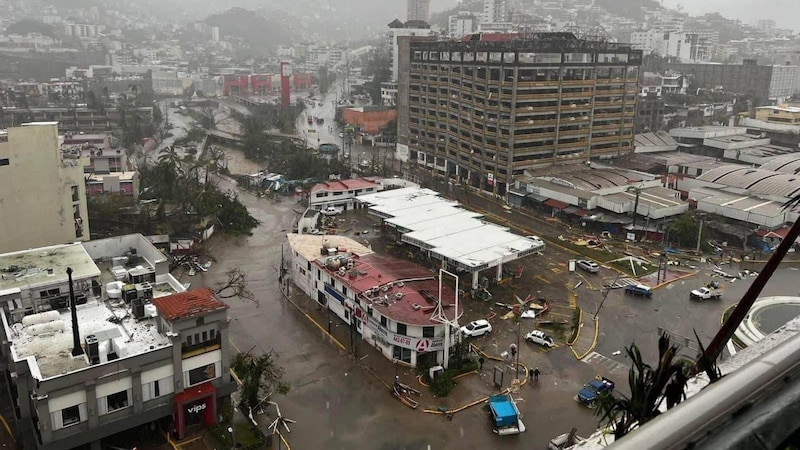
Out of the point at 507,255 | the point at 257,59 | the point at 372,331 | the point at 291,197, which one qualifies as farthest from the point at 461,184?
the point at 257,59

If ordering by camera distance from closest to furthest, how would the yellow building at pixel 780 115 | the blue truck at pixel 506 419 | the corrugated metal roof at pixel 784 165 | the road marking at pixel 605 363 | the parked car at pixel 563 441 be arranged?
1. the parked car at pixel 563 441
2. the blue truck at pixel 506 419
3. the road marking at pixel 605 363
4. the corrugated metal roof at pixel 784 165
5. the yellow building at pixel 780 115

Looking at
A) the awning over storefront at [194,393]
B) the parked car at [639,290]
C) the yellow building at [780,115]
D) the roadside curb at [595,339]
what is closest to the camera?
the awning over storefront at [194,393]

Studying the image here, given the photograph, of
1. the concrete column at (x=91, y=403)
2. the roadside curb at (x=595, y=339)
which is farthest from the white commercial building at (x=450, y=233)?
the concrete column at (x=91, y=403)

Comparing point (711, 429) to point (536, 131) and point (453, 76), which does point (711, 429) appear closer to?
point (536, 131)

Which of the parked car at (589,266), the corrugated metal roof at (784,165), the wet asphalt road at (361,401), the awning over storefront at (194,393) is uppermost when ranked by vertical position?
the corrugated metal roof at (784,165)

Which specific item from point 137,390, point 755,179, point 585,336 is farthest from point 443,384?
point 755,179

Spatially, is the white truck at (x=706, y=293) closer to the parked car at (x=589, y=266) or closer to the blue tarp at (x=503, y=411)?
the parked car at (x=589, y=266)

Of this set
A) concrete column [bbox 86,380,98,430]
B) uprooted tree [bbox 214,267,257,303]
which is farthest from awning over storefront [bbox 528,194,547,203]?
→ concrete column [bbox 86,380,98,430]
